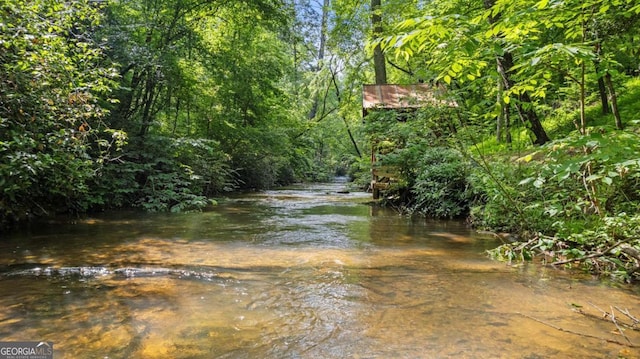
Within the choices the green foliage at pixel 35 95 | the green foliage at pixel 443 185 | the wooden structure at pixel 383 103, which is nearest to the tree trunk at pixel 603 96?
the green foliage at pixel 443 185

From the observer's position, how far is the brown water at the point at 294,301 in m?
2.21

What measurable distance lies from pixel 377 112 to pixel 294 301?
7.43 metres

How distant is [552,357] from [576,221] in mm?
2466

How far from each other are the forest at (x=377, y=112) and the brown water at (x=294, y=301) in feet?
2.44

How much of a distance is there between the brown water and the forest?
745mm

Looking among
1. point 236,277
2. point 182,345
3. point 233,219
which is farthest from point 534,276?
point 233,219

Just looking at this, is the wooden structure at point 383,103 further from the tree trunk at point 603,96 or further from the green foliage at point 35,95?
the green foliage at point 35,95

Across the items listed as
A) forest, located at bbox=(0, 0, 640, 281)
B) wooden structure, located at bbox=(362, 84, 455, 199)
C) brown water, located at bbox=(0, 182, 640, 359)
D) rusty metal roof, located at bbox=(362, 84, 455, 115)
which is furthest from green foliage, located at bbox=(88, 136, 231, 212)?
rusty metal roof, located at bbox=(362, 84, 455, 115)

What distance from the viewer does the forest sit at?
340 cm

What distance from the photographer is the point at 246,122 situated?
15422mm

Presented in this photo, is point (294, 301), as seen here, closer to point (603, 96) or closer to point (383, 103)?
point (603, 96)

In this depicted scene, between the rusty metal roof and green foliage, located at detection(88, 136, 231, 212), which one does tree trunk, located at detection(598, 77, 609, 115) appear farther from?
green foliage, located at detection(88, 136, 231, 212)

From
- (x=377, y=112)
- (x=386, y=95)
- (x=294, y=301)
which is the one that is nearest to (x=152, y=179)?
(x=377, y=112)

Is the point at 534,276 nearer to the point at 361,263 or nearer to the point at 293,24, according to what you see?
the point at 361,263
